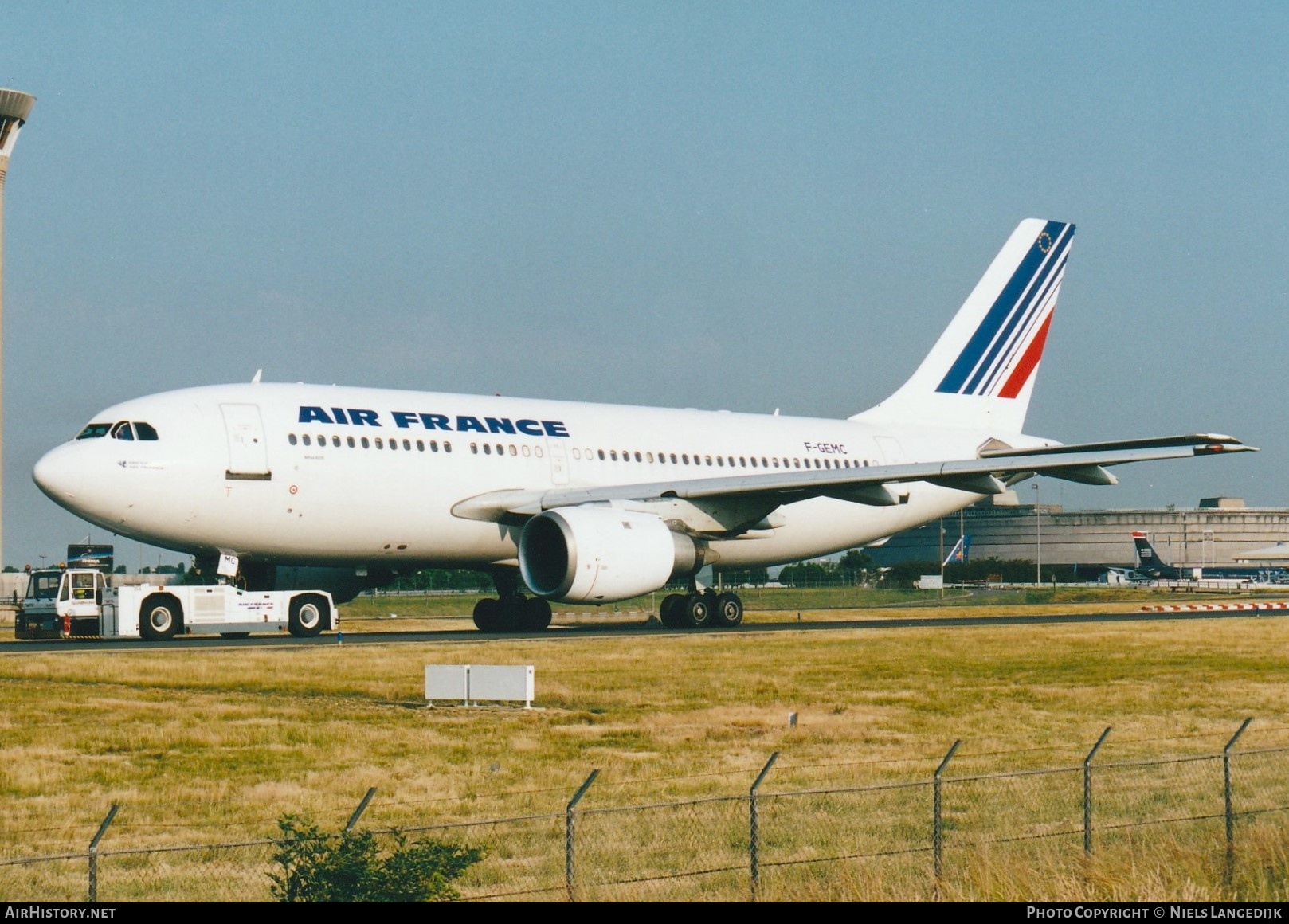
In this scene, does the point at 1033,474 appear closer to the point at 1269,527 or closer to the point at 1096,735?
the point at 1096,735

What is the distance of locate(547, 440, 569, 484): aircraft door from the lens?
1323 inches

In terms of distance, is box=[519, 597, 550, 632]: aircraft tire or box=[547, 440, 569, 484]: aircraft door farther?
box=[519, 597, 550, 632]: aircraft tire

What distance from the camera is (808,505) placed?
3838 cm

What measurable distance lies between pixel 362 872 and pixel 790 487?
24.3 meters

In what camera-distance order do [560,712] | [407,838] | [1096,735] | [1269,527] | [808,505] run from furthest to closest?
1. [1269,527]
2. [808,505]
3. [560,712]
4. [1096,735]
5. [407,838]

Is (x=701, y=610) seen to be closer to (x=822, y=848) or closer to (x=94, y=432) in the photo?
(x=94, y=432)

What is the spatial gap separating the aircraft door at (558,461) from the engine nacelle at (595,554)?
6.24 ft

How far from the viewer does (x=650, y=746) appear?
667 inches

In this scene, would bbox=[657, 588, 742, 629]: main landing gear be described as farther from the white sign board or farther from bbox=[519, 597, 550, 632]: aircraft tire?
the white sign board

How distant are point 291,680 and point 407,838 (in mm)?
11029

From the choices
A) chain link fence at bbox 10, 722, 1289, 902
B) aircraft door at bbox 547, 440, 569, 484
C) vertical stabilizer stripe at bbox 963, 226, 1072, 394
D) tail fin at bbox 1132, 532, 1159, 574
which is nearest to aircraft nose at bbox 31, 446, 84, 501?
aircraft door at bbox 547, 440, 569, 484

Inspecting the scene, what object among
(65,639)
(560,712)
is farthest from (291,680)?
(65,639)

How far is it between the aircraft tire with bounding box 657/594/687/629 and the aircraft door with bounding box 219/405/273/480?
32.4 ft

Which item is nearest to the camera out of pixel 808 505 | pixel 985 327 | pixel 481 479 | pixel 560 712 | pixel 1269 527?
pixel 560 712
